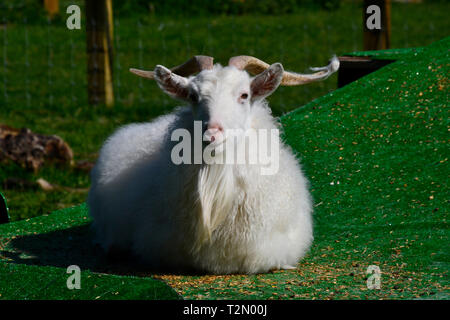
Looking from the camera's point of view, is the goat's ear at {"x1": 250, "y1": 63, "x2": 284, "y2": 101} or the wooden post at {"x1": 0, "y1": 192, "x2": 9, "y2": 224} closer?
the goat's ear at {"x1": 250, "y1": 63, "x2": 284, "y2": 101}

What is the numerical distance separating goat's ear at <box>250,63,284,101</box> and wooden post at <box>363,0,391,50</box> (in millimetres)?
5264

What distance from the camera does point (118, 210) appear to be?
4.91 m

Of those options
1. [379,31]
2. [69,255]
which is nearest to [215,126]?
[69,255]

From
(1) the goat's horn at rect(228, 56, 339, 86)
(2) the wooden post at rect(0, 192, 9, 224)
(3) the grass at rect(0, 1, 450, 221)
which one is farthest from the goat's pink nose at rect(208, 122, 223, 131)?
(3) the grass at rect(0, 1, 450, 221)

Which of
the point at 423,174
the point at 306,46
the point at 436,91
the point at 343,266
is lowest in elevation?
the point at 343,266

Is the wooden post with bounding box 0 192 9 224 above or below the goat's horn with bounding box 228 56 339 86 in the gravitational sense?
below

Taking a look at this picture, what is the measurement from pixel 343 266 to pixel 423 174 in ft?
4.74

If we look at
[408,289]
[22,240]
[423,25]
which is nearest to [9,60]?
[423,25]

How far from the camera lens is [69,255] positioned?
5.04 metres

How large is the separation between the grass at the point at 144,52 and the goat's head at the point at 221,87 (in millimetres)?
4846

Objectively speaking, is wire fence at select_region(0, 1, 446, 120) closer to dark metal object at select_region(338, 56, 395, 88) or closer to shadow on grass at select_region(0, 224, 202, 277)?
dark metal object at select_region(338, 56, 395, 88)

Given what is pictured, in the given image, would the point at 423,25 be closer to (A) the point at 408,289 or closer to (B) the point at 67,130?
(B) the point at 67,130

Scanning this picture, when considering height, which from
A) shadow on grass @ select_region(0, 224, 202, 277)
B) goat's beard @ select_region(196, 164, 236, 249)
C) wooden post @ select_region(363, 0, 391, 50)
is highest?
wooden post @ select_region(363, 0, 391, 50)

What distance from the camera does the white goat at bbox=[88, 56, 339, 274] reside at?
4.25 metres
